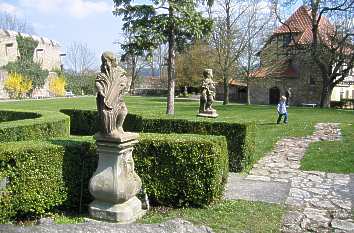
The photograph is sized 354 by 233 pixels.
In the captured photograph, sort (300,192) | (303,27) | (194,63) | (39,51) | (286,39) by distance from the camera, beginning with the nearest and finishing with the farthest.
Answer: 1. (300,192)
2. (286,39)
3. (303,27)
4. (194,63)
5. (39,51)

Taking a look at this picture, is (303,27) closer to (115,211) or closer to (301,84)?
(301,84)

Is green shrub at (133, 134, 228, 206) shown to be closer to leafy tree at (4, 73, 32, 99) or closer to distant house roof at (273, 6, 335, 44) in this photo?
distant house roof at (273, 6, 335, 44)

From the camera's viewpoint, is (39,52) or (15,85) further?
(39,52)

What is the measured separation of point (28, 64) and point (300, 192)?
51.6 meters

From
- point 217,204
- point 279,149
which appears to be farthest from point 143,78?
point 217,204

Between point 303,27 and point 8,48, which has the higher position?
point 303,27

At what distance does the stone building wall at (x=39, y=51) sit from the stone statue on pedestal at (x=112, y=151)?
50.0 metres

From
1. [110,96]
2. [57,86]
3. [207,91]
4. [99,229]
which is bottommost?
[99,229]

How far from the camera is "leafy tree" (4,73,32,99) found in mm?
46347

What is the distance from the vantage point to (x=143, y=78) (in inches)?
2731

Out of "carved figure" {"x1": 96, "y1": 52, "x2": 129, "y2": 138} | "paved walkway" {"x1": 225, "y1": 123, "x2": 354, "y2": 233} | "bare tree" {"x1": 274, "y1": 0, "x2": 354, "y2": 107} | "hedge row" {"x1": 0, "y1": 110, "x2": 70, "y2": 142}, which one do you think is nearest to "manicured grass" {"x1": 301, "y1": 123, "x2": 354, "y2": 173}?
"paved walkway" {"x1": 225, "y1": 123, "x2": 354, "y2": 233}

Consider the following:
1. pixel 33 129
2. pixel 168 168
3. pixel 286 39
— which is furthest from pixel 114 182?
pixel 286 39

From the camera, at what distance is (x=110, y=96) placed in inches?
215

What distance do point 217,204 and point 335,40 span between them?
30.6m
